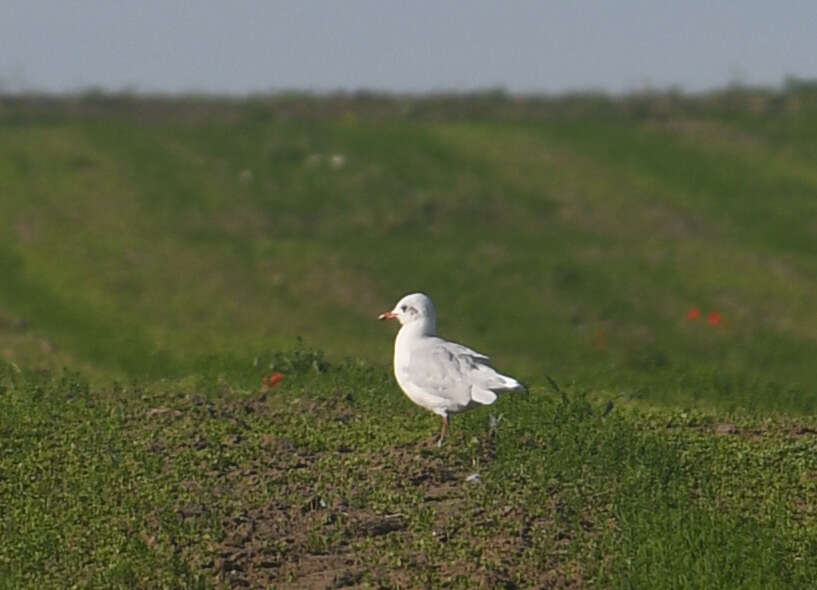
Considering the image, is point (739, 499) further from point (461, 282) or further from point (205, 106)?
point (205, 106)

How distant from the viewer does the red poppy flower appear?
513 inches

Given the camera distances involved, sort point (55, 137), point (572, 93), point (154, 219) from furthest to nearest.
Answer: point (572, 93), point (55, 137), point (154, 219)

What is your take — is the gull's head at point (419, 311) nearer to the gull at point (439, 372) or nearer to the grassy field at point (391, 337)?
the gull at point (439, 372)

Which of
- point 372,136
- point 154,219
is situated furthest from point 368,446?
point 372,136

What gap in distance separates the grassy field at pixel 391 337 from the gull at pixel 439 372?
0.34m

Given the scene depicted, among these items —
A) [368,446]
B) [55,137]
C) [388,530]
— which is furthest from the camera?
[55,137]

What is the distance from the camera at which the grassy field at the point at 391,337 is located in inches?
356

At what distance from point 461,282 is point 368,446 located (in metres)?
12.1

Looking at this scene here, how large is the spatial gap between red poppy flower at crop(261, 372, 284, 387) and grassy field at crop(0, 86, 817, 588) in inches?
9.5

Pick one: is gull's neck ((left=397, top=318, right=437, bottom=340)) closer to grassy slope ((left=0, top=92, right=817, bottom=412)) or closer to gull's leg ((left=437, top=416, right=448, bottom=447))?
gull's leg ((left=437, top=416, right=448, bottom=447))

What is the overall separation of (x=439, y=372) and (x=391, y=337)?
9.27 m

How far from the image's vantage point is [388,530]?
30.1ft

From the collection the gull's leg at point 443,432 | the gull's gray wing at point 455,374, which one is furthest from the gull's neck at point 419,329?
the gull's leg at point 443,432

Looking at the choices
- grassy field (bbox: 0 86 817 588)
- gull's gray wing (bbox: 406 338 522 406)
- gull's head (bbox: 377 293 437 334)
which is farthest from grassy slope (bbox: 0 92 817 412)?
gull's gray wing (bbox: 406 338 522 406)
